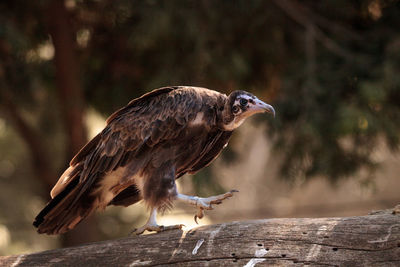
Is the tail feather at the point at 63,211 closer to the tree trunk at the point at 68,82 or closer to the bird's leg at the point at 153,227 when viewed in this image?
the bird's leg at the point at 153,227

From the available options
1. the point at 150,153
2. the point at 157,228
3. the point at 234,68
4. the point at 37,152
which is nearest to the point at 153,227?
the point at 157,228

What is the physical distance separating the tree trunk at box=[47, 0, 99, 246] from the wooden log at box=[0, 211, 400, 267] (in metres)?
3.40

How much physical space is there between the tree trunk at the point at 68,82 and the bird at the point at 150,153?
2781 mm

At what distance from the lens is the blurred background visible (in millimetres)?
6406

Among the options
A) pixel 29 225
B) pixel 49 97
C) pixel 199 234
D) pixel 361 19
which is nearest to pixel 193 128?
pixel 199 234

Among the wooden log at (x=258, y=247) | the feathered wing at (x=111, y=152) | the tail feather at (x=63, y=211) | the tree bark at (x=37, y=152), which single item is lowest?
the wooden log at (x=258, y=247)

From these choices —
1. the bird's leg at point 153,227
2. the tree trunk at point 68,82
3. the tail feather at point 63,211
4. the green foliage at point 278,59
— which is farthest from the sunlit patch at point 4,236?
the bird's leg at point 153,227

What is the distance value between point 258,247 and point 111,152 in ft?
4.88

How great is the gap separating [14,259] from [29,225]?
647cm

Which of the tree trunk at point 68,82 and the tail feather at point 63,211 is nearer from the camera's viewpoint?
the tail feather at point 63,211

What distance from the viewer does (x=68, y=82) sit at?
7.28 metres

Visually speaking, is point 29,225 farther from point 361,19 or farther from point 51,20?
point 361,19

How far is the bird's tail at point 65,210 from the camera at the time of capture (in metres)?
4.41

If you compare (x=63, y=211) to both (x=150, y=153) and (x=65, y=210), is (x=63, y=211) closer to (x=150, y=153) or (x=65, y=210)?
(x=65, y=210)
